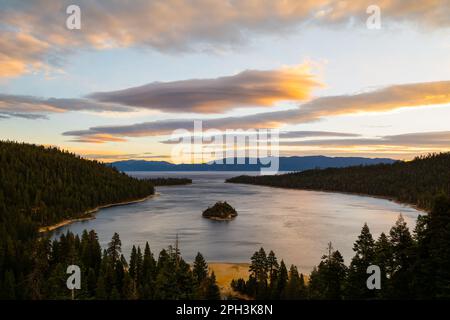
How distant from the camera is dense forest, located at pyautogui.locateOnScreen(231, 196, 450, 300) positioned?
35094 millimetres

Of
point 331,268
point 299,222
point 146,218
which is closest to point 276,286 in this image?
point 331,268

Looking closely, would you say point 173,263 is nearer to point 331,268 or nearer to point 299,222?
point 331,268

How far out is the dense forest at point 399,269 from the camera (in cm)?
3509

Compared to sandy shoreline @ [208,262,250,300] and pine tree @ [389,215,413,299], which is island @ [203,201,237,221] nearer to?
sandy shoreline @ [208,262,250,300]

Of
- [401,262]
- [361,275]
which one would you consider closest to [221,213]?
[361,275]

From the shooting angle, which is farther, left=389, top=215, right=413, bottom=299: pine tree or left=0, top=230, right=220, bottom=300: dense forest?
left=0, top=230, right=220, bottom=300: dense forest

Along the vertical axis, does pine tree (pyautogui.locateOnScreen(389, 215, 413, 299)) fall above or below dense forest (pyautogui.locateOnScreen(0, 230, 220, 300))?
above

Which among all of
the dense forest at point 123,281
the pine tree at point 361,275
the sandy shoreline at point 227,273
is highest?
the pine tree at point 361,275

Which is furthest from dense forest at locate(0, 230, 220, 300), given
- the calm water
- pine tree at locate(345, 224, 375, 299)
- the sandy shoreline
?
the calm water

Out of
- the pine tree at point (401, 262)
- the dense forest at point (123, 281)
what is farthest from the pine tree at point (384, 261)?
the dense forest at point (123, 281)

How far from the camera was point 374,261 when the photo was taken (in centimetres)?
4506

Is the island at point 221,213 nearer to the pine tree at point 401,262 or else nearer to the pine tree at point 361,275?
the pine tree at point 361,275

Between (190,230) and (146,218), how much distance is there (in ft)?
125

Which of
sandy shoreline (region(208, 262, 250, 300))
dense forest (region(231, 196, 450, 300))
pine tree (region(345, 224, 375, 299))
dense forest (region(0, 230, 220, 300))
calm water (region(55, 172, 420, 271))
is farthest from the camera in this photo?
calm water (region(55, 172, 420, 271))
